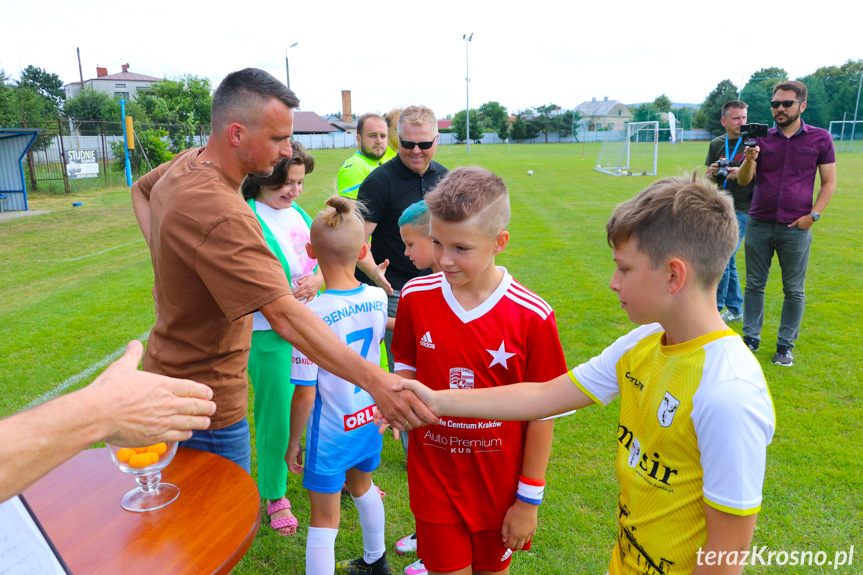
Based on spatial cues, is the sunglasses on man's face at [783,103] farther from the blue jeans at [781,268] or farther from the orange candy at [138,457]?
the orange candy at [138,457]

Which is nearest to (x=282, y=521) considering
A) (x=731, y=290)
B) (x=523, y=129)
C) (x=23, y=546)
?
(x=23, y=546)

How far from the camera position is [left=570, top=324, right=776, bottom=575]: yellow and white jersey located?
1.41m

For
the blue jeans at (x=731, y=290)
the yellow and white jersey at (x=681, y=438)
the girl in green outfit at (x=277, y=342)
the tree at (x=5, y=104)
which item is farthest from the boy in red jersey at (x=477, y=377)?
the tree at (x=5, y=104)

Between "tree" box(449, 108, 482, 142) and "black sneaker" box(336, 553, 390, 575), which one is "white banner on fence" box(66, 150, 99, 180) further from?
"tree" box(449, 108, 482, 142)

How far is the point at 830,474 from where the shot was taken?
4.06 m

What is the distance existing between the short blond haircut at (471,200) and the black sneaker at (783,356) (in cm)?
504

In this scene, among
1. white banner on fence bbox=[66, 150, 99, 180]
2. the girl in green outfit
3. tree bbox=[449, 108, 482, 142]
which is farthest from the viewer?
tree bbox=[449, 108, 482, 142]

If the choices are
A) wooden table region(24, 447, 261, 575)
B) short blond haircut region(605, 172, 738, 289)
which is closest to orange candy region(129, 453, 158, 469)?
wooden table region(24, 447, 261, 575)

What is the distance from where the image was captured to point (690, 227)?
1.62m

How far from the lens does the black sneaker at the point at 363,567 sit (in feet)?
10.2

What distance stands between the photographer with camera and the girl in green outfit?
5.34 meters

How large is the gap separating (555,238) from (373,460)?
1068 cm

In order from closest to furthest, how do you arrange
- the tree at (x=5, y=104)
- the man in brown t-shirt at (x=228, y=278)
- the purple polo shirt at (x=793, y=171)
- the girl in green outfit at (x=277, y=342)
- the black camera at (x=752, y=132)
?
the man in brown t-shirt at (x=228, y=278) < the girl in green outfit at (x=277, y=342) < the purple polo shirt at (x=793, y=171) < the black camera at (x=752, y=132) < the tree at (x=5, y=104)

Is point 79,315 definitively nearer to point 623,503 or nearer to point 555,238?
point 623,503
